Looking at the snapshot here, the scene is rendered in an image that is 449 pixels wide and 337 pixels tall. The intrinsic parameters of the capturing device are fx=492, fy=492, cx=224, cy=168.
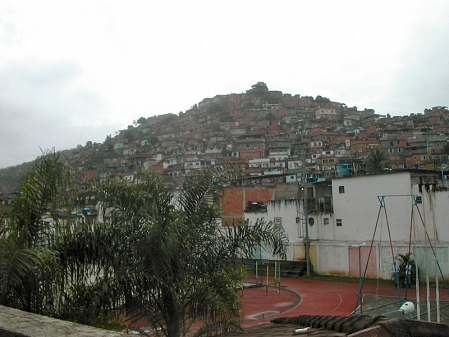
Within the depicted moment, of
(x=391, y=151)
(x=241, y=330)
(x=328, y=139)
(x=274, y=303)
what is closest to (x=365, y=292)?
(x=274, y=303)

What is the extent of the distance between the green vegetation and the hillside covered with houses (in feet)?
131

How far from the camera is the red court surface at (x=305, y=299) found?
16.7 m

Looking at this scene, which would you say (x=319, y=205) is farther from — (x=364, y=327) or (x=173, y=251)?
(x=364, y=327)

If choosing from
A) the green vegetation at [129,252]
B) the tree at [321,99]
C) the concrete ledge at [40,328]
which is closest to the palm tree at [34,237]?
the green vegetation at [129,252]

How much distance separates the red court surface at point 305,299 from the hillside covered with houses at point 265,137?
25.0 m

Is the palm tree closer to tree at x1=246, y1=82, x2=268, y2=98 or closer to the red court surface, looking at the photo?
the red court surface

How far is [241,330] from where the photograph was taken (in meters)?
7.34

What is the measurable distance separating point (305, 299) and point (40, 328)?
1732 centimetres

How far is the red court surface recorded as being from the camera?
16.7 meters

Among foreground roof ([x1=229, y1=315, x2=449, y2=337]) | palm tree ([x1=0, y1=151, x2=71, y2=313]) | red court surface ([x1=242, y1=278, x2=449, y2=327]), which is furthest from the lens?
red court surface ([x1=242, y1=278, x2=449, y2=327])

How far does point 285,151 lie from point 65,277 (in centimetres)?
8016

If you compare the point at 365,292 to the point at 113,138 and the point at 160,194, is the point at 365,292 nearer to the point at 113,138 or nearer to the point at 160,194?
the point at 160,194

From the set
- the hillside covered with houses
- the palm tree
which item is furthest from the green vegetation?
the hillside covered with houses

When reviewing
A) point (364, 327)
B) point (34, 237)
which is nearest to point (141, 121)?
point (34, 237)
